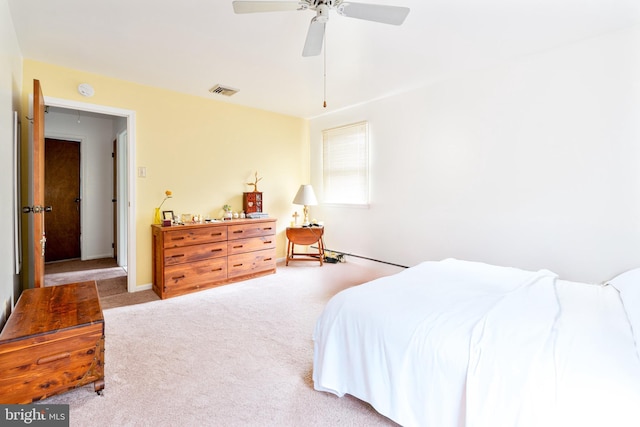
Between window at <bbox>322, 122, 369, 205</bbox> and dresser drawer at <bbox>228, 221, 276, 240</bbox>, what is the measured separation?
120 cm

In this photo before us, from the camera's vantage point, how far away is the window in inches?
174

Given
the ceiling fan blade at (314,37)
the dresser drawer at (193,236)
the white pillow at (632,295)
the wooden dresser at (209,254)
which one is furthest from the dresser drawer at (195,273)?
the white pillow at (632,295)

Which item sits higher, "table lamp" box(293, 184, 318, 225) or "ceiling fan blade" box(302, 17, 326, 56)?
"ceiling fan blade" box(302, 17, 326, 56)

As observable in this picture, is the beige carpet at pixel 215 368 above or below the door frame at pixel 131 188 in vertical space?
below

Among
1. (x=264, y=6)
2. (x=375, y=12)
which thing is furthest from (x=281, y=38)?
(x=375, y=12)

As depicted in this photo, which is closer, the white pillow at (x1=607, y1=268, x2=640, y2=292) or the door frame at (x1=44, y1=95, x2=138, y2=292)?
the white pillow at (x1=607, y1=268, x2=640, y2=292)

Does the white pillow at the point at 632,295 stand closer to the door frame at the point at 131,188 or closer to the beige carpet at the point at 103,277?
the beige carpet at the point at 103,277

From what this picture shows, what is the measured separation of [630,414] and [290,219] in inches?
175

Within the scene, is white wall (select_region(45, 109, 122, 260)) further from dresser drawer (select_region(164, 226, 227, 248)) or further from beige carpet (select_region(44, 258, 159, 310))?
dresser drawer (select_region(164, 226, 227, 248))

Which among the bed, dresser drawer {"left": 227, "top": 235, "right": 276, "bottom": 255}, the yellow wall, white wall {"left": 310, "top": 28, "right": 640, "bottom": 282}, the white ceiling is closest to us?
the bed

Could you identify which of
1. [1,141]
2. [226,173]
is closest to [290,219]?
[226,173]

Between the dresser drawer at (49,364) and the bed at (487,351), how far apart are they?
49.0 inches

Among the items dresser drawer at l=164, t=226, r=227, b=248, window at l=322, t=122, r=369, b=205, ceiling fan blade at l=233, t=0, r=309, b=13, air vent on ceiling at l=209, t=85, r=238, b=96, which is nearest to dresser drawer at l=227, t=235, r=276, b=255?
dresser drawer at l=164, t=226, r=227, b=248

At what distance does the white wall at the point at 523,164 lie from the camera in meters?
2.45
